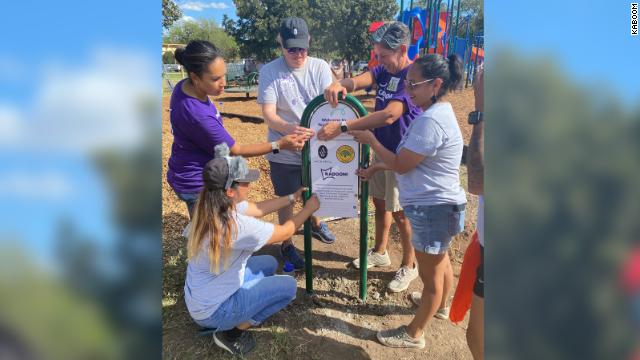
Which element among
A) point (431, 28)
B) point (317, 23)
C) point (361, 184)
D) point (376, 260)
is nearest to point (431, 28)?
point (431, 28)

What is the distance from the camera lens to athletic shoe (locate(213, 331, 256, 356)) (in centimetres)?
275

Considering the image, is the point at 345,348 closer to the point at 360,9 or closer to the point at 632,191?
the point at 632,191

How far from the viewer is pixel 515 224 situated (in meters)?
0.88

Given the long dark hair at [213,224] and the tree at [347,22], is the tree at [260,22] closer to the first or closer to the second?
the tree at [347,22]

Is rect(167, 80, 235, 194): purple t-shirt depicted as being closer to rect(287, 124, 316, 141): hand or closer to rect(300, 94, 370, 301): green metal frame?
rect(287, 124, 316, 141): hand

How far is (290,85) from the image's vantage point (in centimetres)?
313

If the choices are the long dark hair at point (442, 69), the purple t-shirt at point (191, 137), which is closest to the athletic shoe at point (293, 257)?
the purple t-shirt at point (191, 137)

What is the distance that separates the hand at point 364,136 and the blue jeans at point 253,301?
1.06 meters

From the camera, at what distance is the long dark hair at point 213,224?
228 cm

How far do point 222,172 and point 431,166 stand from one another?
117cm

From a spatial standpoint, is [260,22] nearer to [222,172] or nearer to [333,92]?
[333,92]

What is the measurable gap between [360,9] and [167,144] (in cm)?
1903

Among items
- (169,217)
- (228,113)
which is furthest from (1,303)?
(228,113)

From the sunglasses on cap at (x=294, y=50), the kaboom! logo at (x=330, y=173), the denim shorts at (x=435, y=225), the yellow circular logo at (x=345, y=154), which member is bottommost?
the denim shorts at (x=435, y=225)
